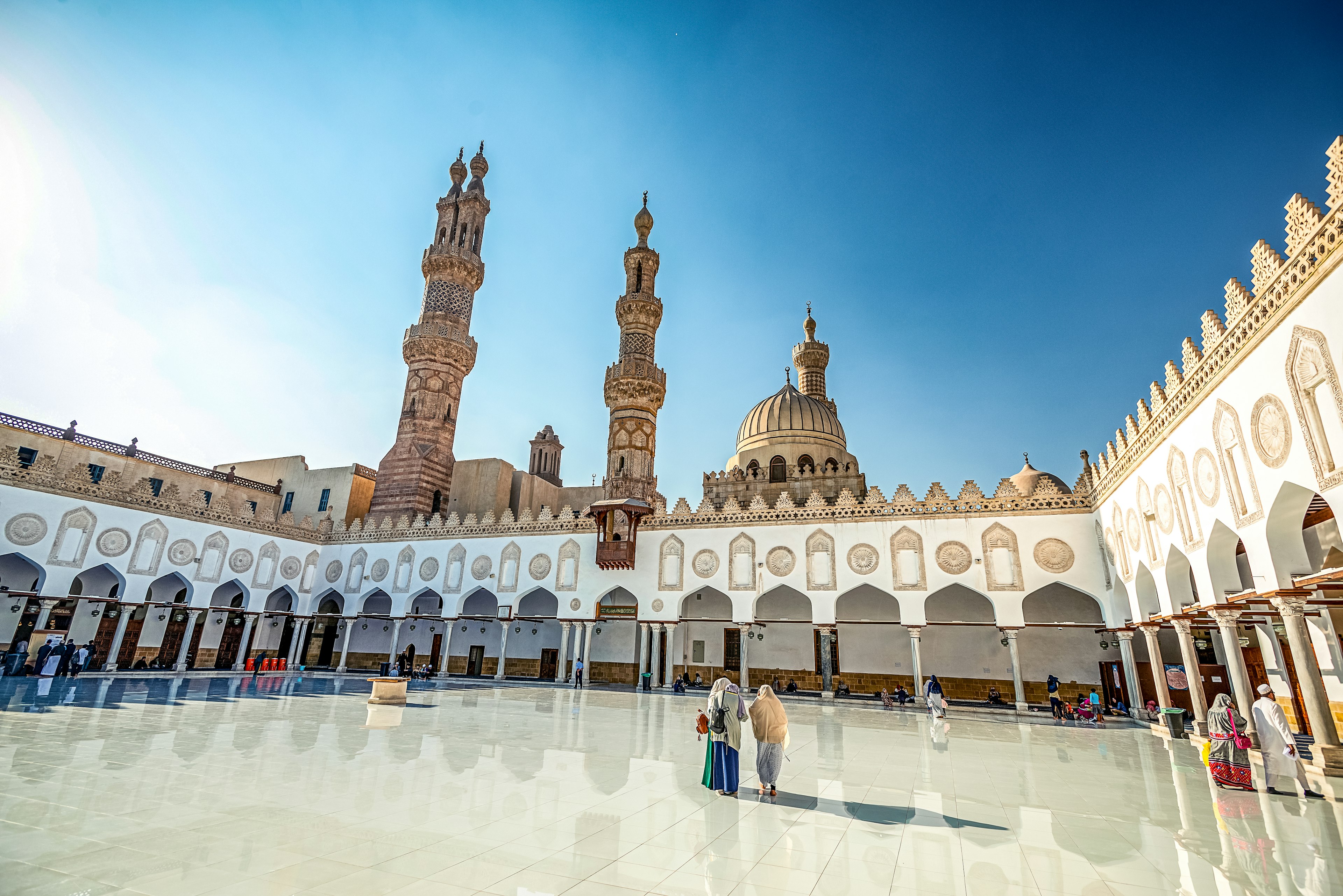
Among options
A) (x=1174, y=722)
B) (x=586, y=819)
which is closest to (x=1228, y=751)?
(x=1174, y=722)

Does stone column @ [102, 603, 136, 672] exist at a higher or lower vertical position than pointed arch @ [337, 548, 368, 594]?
lower

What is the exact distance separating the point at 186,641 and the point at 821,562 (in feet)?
68.1

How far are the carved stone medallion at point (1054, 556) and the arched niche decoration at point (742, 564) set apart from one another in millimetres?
7973

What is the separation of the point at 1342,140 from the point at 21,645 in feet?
100

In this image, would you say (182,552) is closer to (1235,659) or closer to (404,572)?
(404,572)

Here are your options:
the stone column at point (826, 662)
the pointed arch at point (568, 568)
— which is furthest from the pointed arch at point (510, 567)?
the stone column at point (826, 662)

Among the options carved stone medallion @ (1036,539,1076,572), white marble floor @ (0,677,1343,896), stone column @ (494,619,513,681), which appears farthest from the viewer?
stone column @ (494,619,513,681)

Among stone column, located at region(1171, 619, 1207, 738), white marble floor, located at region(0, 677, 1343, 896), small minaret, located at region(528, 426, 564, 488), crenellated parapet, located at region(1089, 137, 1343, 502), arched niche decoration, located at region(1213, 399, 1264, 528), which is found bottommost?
white marble floor, located at region(0, 677, 1343, 896)

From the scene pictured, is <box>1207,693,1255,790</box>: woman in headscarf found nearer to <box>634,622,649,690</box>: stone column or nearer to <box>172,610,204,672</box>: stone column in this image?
<box>634,622,649,690</box>: stone column

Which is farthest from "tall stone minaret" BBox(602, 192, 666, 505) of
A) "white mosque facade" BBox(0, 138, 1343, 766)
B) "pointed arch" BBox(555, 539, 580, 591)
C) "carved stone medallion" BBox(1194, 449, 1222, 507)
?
"carved stone medallion" BBox(1194, 449, 1222, 507)

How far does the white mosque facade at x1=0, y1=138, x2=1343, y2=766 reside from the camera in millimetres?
8617

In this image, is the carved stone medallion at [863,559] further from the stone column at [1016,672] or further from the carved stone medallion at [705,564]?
the carved stone medallion at [705,564]

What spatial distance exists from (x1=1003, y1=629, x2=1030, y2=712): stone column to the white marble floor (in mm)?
7169

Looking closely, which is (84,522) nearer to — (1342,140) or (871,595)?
(871,595)
